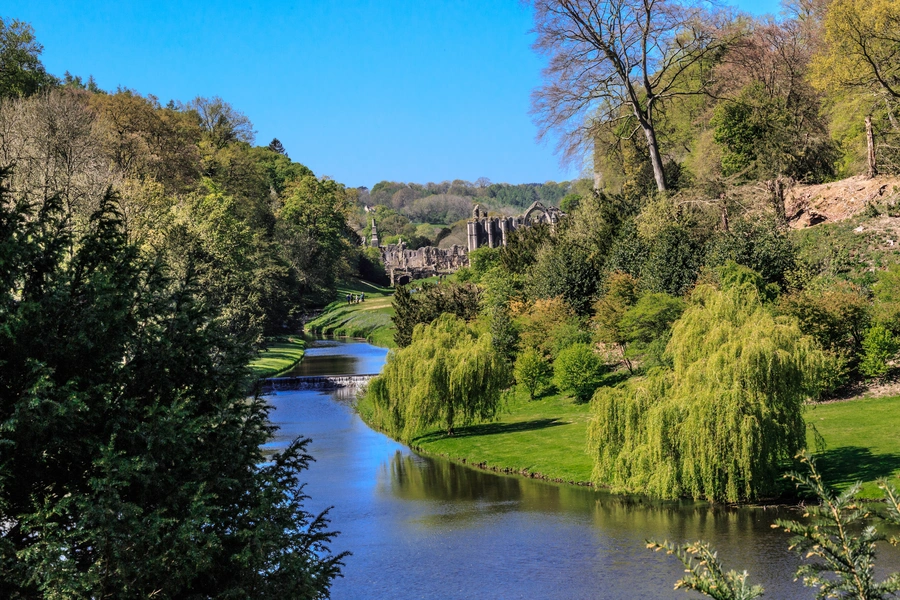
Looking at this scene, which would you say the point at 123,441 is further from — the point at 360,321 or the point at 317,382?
the point at 360,321

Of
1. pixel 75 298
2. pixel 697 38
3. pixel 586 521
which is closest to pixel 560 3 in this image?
pixel 697 38

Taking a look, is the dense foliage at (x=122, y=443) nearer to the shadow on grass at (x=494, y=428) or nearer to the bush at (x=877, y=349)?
the shadow on grass at (x=494, y=428)

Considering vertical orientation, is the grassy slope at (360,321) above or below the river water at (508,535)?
above

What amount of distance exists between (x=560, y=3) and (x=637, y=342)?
19.3m

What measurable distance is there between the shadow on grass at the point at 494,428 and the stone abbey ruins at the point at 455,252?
80.6 meters

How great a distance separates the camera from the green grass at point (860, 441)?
26516 mm

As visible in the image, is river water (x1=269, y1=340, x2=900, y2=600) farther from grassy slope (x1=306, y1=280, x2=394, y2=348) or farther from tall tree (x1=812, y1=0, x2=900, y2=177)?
grassy slope (x1=306, y1=280, x2=394, y2=348)

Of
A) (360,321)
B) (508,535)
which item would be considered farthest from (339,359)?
(508,535)

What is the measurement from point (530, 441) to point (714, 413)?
11.0 meters

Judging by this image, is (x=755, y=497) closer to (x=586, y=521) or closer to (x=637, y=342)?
(x=586, y=521)

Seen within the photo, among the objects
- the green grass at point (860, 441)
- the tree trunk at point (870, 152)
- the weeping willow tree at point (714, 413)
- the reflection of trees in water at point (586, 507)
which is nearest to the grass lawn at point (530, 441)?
the reflection of trees in water at point (586, 507)

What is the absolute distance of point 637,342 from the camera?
134 ft

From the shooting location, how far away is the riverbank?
27.6 m

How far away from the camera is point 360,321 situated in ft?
300
